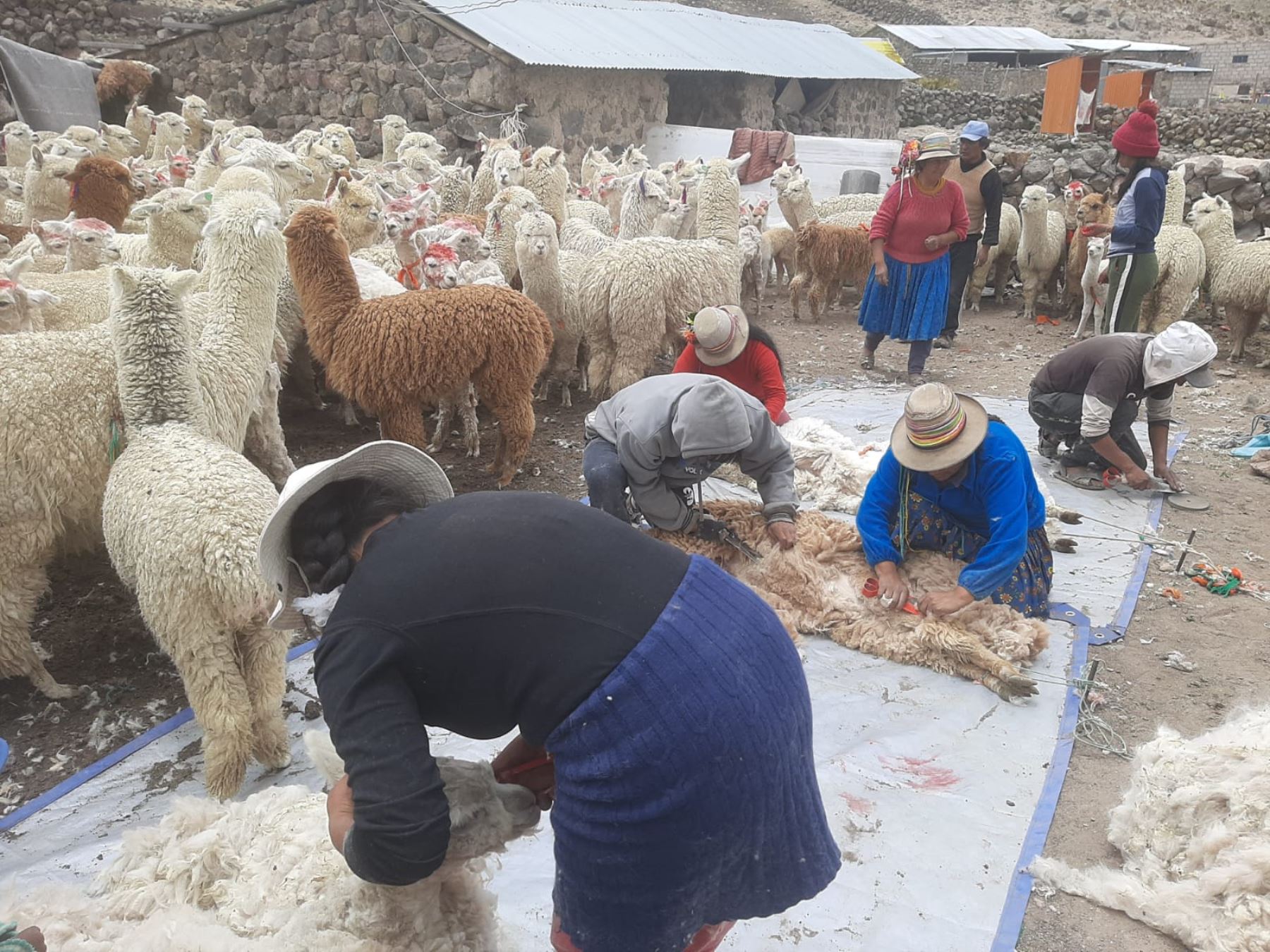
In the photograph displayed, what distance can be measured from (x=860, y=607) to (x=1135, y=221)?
4946mm

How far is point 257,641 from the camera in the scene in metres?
2.60

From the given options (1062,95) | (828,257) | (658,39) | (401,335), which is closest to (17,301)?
(401,335)

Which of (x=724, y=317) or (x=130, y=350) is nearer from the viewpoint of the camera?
(x=130, y=350)

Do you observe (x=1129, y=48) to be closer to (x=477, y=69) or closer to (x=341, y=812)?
(x=477, y=69)

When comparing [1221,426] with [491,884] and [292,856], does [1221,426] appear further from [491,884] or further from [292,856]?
[292,856]

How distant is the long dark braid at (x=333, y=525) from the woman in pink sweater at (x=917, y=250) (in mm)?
6021

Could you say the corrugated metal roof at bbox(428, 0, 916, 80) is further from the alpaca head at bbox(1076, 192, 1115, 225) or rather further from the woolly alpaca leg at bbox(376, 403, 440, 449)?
Result: the woolly alpaca leg at bbox(376, 403, 440, 449)

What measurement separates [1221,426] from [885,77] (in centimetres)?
1344

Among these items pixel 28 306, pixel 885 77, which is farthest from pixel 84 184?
pixel 885 77

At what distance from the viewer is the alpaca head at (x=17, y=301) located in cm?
384

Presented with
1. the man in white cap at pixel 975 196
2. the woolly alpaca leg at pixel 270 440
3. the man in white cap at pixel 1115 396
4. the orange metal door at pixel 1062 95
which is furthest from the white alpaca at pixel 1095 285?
the orange metal door at pixel 1062 95

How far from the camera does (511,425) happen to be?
4.92 m

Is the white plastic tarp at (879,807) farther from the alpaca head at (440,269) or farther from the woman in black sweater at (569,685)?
the alpaca head at (440,269)

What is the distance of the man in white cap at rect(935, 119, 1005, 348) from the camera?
7613mm
